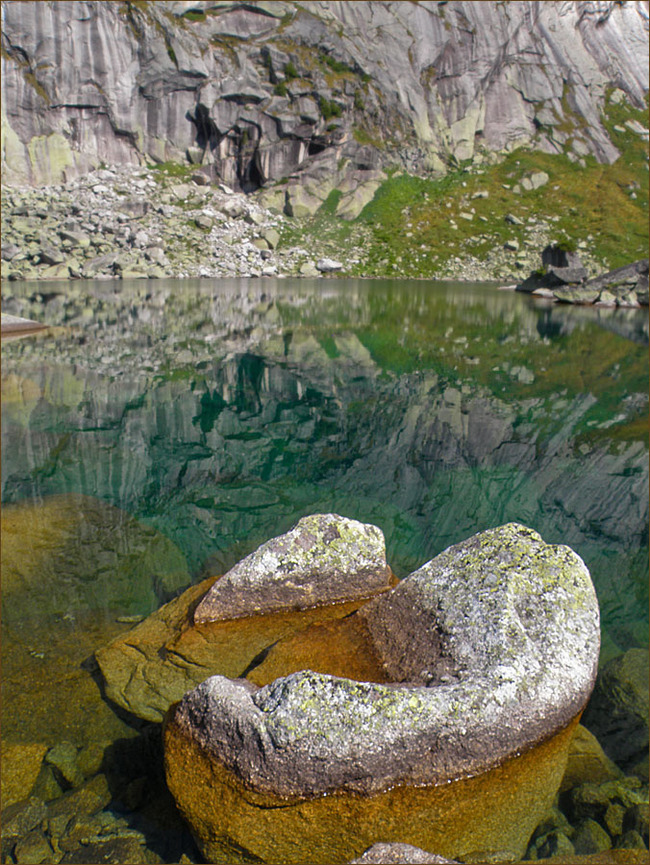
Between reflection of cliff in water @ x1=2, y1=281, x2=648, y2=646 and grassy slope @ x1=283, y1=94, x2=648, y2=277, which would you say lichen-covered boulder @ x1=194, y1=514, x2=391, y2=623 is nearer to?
reflection of cliff in water @ x1=2, y1=281, x2=648, y2=646

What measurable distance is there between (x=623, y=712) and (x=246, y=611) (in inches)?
207

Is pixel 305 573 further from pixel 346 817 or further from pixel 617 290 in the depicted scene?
pixel 617 290

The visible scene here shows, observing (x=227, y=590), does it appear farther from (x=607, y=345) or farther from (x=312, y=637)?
(x=607, y=345)

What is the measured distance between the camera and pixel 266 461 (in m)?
16.4

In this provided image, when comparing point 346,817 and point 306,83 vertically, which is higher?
point 306,83

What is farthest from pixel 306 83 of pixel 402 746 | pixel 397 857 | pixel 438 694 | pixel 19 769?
pixel 397 857

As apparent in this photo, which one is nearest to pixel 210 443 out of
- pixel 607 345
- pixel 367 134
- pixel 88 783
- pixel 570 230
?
pixel 88 783

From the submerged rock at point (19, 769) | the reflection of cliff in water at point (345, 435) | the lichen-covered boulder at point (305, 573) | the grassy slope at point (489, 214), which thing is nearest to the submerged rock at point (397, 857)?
the submerged rock at point (19, 769)

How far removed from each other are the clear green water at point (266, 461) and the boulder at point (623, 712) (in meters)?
0.79

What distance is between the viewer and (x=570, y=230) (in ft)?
367

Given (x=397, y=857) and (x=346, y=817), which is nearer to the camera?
(x=397, y=857)

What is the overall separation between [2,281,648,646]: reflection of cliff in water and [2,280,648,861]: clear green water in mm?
74

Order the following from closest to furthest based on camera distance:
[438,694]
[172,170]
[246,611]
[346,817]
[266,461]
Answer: [346,817] < [438,694] < [246,611] < [266,461] < [172,170]

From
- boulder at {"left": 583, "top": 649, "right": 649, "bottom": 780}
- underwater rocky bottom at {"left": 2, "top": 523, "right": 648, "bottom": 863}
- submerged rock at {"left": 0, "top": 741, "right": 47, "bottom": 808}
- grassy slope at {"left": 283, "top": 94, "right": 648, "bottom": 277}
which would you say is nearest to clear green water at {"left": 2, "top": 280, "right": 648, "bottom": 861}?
submerged rock at {"left": 0, "top": 741, "right": 47, "bottom": 808}
